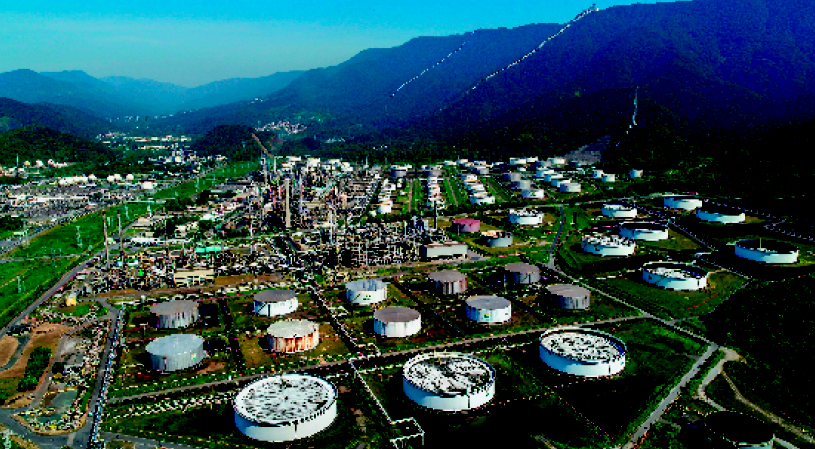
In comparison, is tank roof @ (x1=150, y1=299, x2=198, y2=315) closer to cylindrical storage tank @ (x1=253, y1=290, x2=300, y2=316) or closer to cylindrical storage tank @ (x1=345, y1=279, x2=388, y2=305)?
cylindrical storage tank @ (x1=253, y1=290, x2=300, y2=316)

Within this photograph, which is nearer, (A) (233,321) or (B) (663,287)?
(A) (233,321)

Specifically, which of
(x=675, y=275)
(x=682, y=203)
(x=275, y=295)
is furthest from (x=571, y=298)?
(x=682, y=203)

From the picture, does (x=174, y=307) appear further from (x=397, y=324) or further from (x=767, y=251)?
(x=767, y=251)

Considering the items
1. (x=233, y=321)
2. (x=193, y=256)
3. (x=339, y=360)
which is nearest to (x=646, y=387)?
(x=339, y=360)

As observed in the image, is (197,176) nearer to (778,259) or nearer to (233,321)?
(233,321)

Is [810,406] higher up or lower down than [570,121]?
lower down

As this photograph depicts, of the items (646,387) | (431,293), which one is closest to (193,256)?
(431,293)

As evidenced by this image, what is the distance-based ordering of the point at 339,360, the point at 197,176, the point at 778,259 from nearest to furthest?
the point at 339,360, the point at 778,259, the point at 197,176

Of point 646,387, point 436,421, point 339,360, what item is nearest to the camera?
point 436,421

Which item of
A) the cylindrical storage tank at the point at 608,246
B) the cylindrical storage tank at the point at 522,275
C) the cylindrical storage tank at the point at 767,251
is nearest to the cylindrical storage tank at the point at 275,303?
the cylindrical storage tank at the point at 522,275
